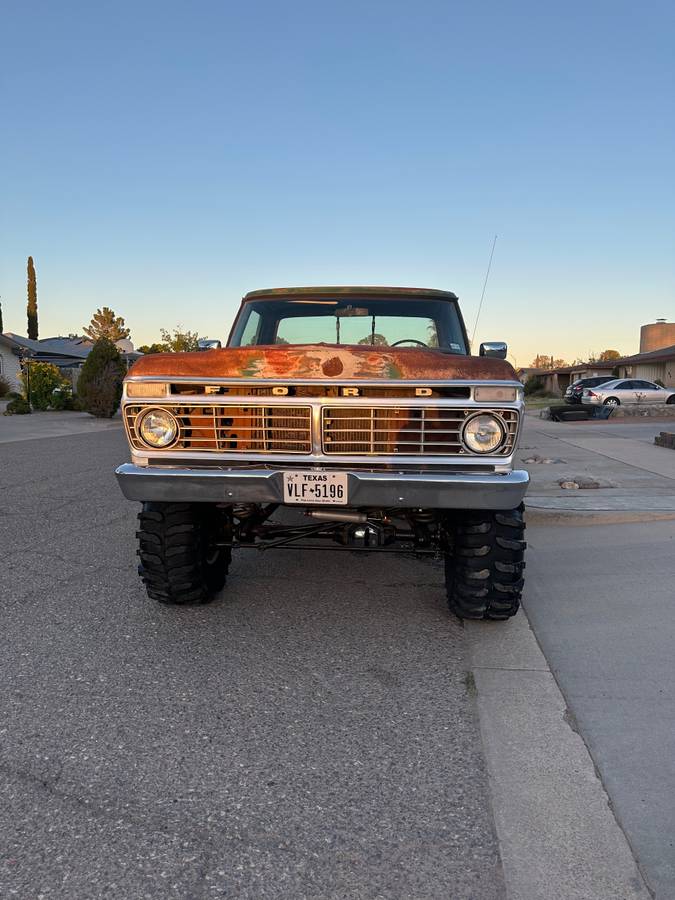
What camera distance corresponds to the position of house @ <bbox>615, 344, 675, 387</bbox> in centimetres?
4228

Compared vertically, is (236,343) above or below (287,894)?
above

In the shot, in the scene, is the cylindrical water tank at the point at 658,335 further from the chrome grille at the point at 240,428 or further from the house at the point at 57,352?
the chrome grille at the point at 240,428

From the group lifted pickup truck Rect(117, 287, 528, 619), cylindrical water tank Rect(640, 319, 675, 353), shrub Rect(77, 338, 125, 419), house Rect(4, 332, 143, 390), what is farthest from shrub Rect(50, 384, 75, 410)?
cylindrical water tank Rect(640, 319, 675, 353)

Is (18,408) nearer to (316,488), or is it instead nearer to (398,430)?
(316,488)

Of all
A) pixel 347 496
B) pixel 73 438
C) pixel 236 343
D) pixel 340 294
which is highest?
pixel 340 294

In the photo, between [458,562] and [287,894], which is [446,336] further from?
[287,894]

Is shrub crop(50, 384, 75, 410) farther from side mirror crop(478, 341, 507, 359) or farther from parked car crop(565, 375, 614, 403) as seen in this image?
side mirror crop(478, 341, 507, 359)

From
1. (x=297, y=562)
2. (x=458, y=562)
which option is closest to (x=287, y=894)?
(x=458, y=562)

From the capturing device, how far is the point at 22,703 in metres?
3.07

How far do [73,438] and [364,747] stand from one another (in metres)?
15.5

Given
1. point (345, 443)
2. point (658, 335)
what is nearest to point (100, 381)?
point (345, 443)

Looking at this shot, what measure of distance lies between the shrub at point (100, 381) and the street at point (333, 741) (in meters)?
19.4

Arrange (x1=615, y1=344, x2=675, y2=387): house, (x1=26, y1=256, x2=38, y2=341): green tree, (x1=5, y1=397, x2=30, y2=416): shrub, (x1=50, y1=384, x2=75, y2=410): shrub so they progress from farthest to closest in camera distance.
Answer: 1. (x1=26, y1=256, x2=38, y2=341): green tree
2. (x1=615, y1=344, x2=675, y2=387): house
3. (x1=50, y1=384, x2=75, y2=410): shrub
4. (x1=5, y1=397, x2=30, y2=416): shrub

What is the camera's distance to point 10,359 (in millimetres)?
40562
